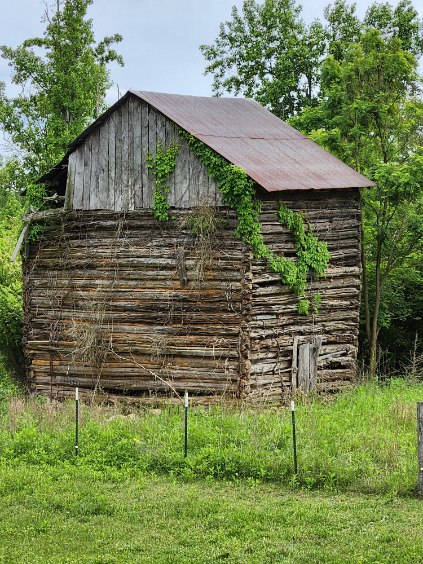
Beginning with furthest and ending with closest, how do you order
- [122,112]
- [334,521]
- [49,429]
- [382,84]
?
1. [382,84]
2. [122,112]
3. [49,429]
4. [334,521]

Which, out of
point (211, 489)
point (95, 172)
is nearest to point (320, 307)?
point (95, 172)

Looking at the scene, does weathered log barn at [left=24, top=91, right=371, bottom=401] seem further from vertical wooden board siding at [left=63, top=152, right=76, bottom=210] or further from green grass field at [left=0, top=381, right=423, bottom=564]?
green grass field at [left=0, top=381, right=423, bottom=564]

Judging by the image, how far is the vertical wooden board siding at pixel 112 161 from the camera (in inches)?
835

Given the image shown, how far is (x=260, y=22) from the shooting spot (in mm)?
43031

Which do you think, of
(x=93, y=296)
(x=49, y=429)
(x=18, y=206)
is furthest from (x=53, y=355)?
(x=18, y=206)

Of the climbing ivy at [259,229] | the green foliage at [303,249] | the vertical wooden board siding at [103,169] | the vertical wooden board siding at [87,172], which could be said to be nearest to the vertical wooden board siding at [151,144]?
the climbing ivy at [259,229]

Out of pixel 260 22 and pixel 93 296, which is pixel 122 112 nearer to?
pixel 93 296

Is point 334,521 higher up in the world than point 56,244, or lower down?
lower down

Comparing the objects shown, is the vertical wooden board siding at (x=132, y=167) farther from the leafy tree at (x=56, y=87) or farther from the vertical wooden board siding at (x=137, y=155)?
the leafy tree at (x=56, y=87)

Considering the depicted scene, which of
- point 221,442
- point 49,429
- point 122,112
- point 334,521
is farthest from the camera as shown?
point 122,112

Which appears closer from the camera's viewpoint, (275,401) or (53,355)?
(275,401)

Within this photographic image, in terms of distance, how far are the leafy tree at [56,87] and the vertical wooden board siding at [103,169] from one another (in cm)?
1481

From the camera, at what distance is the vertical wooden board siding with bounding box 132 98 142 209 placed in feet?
68.3

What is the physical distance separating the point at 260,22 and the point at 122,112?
2368cm
